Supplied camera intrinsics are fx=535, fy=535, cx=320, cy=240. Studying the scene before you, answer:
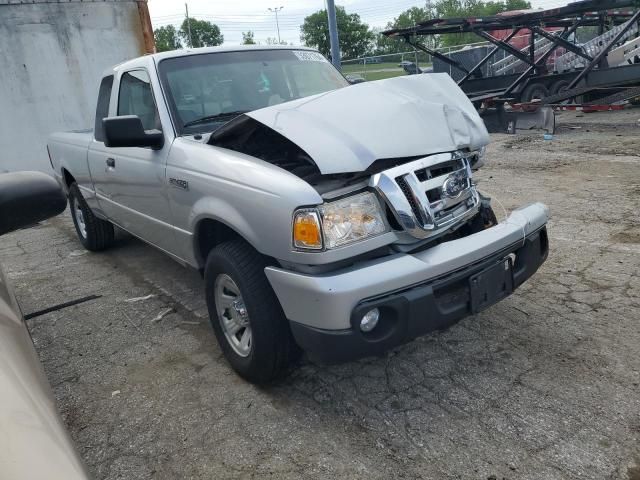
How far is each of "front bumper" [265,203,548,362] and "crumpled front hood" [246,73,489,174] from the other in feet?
1.64

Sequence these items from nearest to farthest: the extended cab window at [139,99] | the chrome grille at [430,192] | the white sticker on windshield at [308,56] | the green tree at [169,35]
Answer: the chrome grille at [430,192] → the extended cab window at [139,99] → the white sticker on windshield at [308,56] → the green tree at [169,35]

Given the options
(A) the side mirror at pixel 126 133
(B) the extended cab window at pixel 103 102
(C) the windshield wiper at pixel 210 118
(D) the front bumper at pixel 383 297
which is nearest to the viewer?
(D) the front bumper at pixel 383 297

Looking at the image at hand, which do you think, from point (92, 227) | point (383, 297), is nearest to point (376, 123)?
point (383, 297)

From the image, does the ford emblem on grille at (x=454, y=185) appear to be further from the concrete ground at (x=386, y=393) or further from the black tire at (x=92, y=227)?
the black tire at (x=92, y=227)

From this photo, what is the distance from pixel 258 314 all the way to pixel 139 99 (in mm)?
2202

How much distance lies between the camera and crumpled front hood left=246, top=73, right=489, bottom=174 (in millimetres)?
2521

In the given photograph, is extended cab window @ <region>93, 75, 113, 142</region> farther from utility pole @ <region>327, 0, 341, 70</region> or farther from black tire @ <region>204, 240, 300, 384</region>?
utility pole @ <region>327, 0, 341, 70</region>

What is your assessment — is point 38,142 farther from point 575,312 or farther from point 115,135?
point 575,312

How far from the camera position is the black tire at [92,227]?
5.64 meters

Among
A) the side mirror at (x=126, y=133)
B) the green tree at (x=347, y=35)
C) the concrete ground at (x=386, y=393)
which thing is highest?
the green tree at (x=347, y=35)

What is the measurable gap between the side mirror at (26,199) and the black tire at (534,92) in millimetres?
12831

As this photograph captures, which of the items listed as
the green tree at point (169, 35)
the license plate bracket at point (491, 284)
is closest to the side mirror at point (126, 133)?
the license plate bracket at point (491, 284)

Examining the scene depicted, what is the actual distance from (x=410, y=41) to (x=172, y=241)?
1056 cm

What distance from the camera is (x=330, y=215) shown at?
241cm
